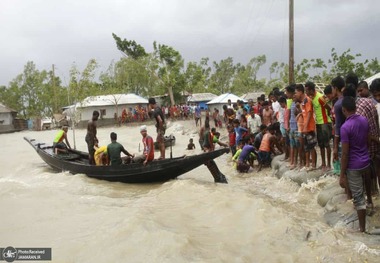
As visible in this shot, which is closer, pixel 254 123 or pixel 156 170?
pixel 156 170

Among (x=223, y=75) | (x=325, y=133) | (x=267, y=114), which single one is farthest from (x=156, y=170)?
(x=223, y=75)

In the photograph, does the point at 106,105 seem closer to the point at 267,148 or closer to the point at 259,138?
the point at 259,138

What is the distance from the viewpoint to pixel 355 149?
4578 millimetres

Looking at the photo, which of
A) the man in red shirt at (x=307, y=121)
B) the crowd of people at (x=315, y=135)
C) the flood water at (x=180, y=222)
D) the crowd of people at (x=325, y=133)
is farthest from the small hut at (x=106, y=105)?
the man in red shirt at (x=307, y=121)

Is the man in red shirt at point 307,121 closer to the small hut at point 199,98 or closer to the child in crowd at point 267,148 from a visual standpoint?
the child in crowd at point 267,148

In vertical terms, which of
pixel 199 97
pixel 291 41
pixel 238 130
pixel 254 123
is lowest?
pixel 238 130

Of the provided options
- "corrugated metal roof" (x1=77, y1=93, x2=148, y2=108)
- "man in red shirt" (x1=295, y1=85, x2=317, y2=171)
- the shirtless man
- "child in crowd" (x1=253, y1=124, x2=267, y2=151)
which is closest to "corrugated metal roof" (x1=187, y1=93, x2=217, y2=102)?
"corrugated metal roof" (x1=77, y1=93, x2=148, y2=108)

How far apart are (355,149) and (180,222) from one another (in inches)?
138

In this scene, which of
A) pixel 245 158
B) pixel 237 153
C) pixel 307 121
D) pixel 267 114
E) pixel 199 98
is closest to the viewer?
pixel 307 121

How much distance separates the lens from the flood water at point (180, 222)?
5082mm

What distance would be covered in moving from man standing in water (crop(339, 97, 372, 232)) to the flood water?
2.21 ft

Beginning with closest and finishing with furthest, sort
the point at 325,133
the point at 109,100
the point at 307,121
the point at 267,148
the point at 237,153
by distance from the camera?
the point at 325,133, the point at 307,121, the point at 267,148, the point at 237,153, the point at 109,100

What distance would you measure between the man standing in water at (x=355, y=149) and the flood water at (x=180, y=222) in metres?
0.67

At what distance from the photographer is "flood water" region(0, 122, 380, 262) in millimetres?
5082
